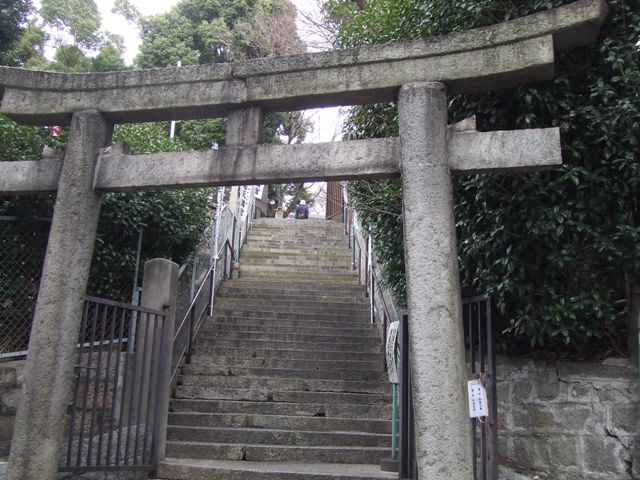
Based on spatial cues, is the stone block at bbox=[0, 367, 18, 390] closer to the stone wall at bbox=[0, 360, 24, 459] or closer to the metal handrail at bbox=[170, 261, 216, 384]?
the stone wall at bbox=[0, 360, 24, 459]

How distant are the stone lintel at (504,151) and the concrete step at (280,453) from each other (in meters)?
3.29

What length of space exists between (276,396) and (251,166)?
11.5ft

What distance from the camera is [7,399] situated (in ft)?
17.4

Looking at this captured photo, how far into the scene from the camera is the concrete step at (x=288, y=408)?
6594 mm

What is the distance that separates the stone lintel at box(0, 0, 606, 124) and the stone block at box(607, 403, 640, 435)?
2.59 m

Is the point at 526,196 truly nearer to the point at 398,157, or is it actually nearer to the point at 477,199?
the point at 477,199

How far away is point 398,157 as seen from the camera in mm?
4148

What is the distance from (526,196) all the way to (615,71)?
115cm

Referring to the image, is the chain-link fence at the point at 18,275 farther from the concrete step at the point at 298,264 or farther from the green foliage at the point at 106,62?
the green foliage at the point at 106,62

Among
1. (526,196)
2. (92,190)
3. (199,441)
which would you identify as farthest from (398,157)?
(199,441)

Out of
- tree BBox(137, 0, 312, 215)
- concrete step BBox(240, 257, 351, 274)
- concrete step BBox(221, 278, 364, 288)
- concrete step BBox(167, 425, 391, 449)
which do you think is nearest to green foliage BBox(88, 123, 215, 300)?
concrete step BBox(221, 278, 364, 288)

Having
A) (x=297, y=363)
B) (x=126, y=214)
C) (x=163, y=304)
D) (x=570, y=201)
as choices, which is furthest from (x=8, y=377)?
(x=570, y=201)

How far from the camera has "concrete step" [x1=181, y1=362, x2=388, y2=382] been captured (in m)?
7.30

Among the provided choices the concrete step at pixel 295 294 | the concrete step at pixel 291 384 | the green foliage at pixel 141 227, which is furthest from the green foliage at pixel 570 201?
the concrete step at pixel 295 294
